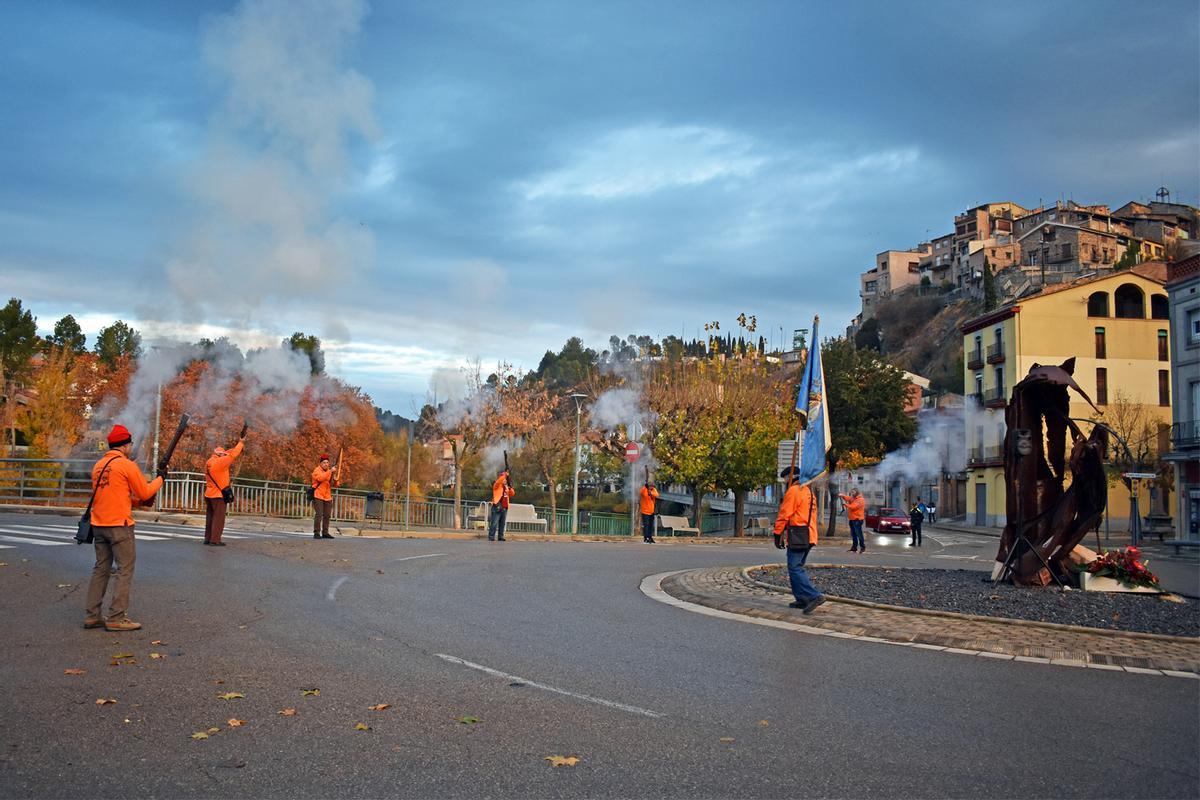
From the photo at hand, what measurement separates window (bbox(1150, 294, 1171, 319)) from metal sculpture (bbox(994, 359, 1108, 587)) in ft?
173

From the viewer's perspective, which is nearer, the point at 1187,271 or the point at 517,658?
the point at 517,658

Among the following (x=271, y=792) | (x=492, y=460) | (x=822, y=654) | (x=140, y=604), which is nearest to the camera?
(x=271, y=792)

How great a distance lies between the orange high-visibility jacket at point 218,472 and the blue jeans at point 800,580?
395 inches

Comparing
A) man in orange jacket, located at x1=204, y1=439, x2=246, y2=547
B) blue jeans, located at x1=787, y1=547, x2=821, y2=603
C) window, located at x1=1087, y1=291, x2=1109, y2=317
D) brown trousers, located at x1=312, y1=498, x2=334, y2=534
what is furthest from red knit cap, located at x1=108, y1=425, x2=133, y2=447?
window, located at x1=1087, y1=291, x2=1109, y2=317

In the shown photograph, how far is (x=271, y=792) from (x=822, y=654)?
226 inches

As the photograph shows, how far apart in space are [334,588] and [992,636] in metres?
7.61

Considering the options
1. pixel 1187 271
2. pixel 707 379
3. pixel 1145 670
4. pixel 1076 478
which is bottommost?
pixel 1145 670

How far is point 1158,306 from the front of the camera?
61438 millimetres

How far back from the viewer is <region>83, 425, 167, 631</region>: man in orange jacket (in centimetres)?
916

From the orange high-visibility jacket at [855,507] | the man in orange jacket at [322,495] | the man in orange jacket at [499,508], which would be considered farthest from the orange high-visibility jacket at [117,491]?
the orange high-visibility jacket at [855,507]

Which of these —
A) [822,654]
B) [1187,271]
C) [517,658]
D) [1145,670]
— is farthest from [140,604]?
[1187,271]

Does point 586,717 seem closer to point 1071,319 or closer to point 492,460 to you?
point 492,460

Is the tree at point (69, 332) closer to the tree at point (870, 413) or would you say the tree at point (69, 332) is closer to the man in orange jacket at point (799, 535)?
the tree at point (870, 413)

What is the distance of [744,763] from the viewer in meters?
5.46
